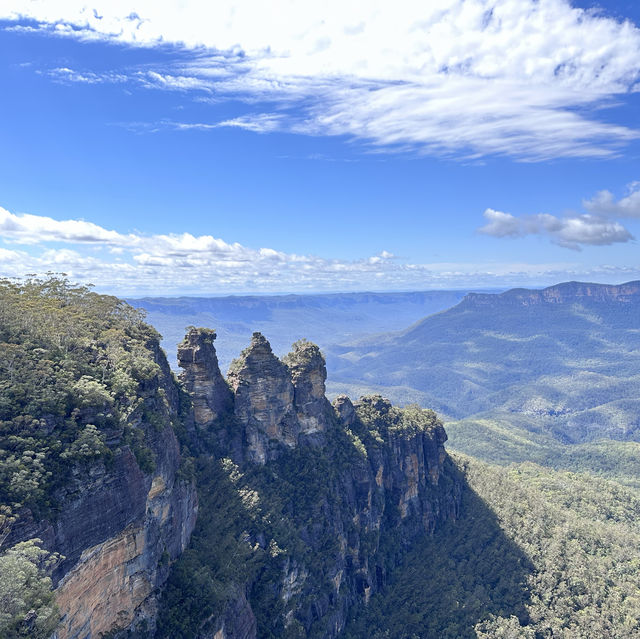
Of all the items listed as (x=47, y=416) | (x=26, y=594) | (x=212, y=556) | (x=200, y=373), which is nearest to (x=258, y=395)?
(x=200, y=373)

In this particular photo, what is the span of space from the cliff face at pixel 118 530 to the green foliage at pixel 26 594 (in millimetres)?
1429

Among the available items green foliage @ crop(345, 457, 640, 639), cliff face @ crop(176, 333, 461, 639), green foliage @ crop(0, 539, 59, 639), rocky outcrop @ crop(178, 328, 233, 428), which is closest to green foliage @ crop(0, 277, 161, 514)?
green foliage @ crop(0, 539, 59, 639)

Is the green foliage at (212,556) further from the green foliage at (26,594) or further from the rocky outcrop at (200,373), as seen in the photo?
the green foliage at (26,594)

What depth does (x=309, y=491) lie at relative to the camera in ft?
202

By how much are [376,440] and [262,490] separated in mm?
26307

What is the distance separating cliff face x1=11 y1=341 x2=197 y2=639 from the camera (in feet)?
85.3

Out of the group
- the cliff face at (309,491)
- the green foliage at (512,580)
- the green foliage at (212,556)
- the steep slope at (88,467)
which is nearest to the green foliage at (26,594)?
the steep slope at (88,467)

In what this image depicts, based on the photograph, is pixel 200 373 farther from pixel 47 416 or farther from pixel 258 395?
pixel 47 416

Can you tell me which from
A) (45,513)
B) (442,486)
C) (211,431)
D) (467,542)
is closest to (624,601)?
(467,542)

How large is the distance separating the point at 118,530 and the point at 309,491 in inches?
1394

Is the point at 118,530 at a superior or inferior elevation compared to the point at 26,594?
inferior

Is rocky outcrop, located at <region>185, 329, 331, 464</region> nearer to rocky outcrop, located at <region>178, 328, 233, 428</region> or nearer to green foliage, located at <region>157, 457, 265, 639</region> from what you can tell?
rocky outcrop, located at <region>178, 328, 233, 428</region>

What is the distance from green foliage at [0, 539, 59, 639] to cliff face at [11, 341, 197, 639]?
1.43 metres

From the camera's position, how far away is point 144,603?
33781 millimetres
